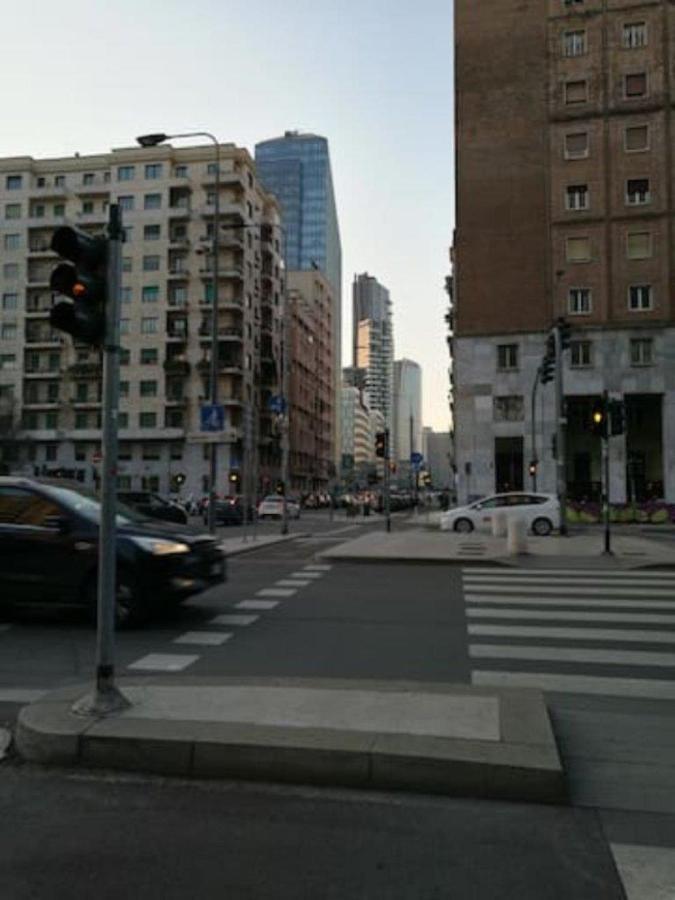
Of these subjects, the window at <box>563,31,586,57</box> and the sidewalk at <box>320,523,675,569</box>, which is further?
the window at <box>563,31,586,57</box>

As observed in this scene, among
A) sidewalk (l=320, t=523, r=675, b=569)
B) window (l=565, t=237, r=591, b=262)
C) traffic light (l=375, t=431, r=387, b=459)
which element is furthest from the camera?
window (l=565, t=237, r=591, b=262)

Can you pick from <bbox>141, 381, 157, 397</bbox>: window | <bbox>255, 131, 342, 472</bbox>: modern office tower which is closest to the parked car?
<bbox>141, 381, 157, 397</bbox>: window

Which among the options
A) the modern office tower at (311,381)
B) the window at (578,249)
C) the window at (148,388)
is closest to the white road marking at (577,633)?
the window at (578,249)

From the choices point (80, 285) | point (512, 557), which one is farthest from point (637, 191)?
point (80, 285)

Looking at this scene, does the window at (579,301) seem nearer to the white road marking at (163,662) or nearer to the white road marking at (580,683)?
the white road marking at (580,683)

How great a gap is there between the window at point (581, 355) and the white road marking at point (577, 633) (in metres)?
42.4

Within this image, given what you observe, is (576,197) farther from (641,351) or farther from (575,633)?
(575,633)

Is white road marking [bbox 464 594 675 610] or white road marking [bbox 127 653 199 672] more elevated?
white road marking [bbox 464 594 675 610]

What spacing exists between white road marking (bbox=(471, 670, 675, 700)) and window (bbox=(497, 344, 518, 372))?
4476cm

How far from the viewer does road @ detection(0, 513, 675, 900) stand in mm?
3770

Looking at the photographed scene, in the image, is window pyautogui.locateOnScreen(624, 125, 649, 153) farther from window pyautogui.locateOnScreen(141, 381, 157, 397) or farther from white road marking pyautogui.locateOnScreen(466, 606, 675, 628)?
window pyautogui.locateOnScreen(141, 381, 157, 397)

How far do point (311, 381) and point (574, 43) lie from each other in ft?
234

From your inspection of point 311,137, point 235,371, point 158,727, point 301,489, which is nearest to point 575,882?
point 158,727

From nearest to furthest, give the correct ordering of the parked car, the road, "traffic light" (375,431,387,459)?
the road, the parked car, "traffic light" (375,431,387,459)
